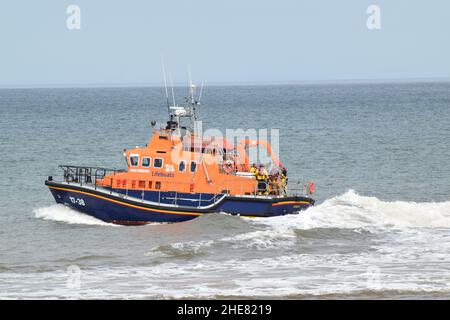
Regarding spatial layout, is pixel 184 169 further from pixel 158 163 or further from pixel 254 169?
pixel 254 169

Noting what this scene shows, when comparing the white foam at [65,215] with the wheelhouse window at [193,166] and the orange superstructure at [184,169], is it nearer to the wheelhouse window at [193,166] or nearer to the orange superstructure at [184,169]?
the orange superstructure at [184,169]

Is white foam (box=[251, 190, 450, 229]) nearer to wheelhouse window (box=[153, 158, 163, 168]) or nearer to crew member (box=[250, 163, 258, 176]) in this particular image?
crew member (box=[250, 163, 258, 176])

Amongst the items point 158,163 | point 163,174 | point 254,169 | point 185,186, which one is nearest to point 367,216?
point 254,169

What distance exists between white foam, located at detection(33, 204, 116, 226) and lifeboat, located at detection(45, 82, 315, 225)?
0.28 meters

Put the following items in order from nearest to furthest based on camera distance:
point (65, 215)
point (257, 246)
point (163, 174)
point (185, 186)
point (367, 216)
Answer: point (257, 246), point (185, 186), point (163, 174), point (367, 216), point (65, 215)

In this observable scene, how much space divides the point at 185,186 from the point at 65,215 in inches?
163

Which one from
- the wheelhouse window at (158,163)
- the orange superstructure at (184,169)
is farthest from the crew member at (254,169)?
the wheelhouse window at (158,163)

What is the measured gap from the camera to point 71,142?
58562 millimetres

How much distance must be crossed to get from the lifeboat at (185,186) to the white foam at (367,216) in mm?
559

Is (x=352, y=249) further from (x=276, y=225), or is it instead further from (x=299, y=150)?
(x=299, y=150)

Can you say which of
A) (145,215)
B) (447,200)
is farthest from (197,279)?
(447,200)

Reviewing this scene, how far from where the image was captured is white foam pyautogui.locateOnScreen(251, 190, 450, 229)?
2670 centimetres

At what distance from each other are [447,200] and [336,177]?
7.75 meters

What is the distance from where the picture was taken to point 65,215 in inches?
1133
